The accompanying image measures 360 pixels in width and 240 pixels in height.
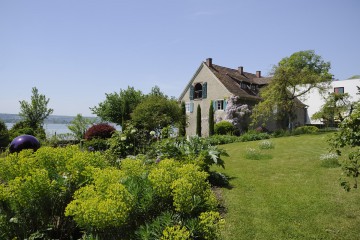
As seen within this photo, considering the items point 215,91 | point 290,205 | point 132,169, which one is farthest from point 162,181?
point 215,91

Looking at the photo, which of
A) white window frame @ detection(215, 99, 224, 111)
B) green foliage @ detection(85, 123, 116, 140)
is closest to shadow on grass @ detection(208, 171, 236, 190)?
green foliage @ detection(85, 123, 116, 140)

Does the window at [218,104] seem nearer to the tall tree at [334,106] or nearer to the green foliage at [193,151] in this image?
the tall tree at [334,106]

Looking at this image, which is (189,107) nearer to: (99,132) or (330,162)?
(99,132)

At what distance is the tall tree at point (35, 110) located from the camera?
29016 millimetres

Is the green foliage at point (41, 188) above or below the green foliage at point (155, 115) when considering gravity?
below

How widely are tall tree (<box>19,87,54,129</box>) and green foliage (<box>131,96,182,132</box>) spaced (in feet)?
41.9

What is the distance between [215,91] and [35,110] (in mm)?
21212

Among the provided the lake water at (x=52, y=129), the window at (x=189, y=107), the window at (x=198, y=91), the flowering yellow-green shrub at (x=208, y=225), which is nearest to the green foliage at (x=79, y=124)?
the lake water at (x=52, y=129)

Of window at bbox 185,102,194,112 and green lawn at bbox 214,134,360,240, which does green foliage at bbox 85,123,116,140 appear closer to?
green lawn at bbox 214,134,360,240

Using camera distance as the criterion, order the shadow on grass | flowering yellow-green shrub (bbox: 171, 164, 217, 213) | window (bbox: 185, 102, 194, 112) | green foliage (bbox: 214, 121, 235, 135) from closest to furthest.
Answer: flowering yellow-green shrub (bbox: 171, 164, 217, 213) → the shadow on grass → green foliage (bbox: 214, 121, 235, 135) → window (bbox: 185, 102, 194, 112)

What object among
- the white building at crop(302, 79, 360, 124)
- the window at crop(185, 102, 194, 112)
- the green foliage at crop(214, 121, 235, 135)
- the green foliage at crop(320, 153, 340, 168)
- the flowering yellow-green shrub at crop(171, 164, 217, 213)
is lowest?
the green foliage at crop(320, 153, 340, 168)

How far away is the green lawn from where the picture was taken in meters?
5.10

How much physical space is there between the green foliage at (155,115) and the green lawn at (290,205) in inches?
542

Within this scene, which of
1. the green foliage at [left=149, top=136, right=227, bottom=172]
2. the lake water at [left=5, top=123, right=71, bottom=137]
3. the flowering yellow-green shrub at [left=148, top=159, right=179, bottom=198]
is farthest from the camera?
the lake water at [left=5, top=123, right=71, bottom=137]
